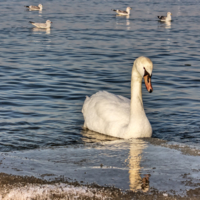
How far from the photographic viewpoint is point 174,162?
5945 mm

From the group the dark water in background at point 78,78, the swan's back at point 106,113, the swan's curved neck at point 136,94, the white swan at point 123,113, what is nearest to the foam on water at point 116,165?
the white swan at point 123,113

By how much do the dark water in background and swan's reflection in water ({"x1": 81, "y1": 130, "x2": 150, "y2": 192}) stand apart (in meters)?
0.26

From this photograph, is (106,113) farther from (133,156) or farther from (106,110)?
(133,156)

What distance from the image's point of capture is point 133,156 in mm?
6309

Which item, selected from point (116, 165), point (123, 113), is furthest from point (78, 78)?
point (116, 165)

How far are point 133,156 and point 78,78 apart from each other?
691cm

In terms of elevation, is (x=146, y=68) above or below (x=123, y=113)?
above

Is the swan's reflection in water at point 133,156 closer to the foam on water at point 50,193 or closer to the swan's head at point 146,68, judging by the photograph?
the foam on water at point 50,193

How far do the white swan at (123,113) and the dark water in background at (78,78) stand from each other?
1.53 feet

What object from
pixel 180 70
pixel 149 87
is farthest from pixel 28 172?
pixel 180 70

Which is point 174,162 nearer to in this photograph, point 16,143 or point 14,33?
point 16,143

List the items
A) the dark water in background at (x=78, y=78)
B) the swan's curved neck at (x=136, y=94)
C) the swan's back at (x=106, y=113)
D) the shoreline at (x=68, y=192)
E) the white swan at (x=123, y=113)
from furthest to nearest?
the dark water in background at (x=78, y=78) → the swan's back at (x=106, y=113) → the swan's curved neck at (x=136, y=94) → the white swan at (x=123, y=113) → the shoreline at (x=68, y=192)

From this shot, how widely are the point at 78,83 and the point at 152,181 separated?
7546mm

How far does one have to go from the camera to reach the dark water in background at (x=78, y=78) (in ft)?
27.8
